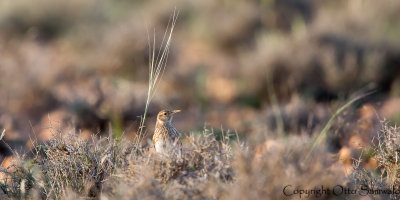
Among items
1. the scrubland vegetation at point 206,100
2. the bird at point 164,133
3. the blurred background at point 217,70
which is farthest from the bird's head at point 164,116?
the blurred background at point 217,70

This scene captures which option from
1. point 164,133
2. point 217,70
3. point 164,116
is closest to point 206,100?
point 217,70

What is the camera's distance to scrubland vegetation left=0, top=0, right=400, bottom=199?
3.23 meters

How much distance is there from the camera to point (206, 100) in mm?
9398

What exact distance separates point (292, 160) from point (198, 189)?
0.60m

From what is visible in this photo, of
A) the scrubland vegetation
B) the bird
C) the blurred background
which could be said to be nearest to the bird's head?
the bird

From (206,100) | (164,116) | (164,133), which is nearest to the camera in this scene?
(164,133)

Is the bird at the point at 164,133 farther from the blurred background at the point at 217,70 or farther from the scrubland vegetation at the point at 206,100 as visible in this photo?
the blurred background at the point at 217,70

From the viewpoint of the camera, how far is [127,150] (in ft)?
12.7

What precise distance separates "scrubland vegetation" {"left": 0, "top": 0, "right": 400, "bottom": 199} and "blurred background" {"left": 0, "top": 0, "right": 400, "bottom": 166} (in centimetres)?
3

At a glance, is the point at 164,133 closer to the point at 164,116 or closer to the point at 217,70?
the point at 164,116

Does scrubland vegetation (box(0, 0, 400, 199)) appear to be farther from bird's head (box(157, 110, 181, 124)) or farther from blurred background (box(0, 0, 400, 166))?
bird's head (box(157, 110, 181, 124))

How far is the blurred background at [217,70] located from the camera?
23.2ft

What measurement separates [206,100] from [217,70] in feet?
5.55

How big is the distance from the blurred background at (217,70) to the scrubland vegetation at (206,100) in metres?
0.03
